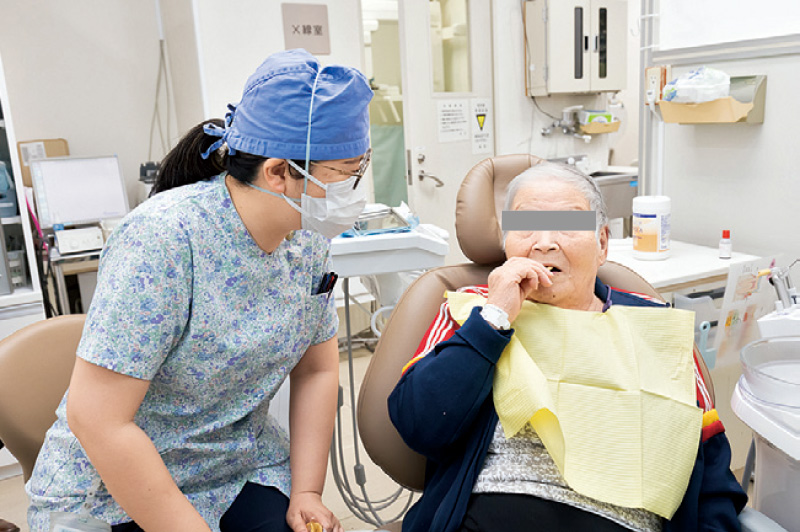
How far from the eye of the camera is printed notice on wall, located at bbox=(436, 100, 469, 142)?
3.69 meters

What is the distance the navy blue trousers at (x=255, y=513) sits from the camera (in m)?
1.24

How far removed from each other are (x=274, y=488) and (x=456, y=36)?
3104 millimetres

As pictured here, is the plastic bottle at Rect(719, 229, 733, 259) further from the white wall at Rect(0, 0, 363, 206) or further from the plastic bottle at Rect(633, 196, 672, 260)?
the white wall at Rect(0, 0, 363, 206)

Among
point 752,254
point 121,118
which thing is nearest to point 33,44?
point 121,118

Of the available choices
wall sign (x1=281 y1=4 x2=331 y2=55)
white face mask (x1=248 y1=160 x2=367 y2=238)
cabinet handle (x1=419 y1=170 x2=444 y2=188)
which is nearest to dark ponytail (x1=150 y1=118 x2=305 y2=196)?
white face mask (x1=248 y1=160 x2=367 y2=238)

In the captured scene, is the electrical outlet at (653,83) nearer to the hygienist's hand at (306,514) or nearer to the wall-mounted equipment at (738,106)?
the wall-mounted equipment at (738,106)

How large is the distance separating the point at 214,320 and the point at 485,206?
0.66 meters

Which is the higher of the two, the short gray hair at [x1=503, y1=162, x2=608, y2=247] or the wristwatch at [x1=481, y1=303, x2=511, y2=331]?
the short gray hair at [x1=503, y1=162, x2=608, y2=247]

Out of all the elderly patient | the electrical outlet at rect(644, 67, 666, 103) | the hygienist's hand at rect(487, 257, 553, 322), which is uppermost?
the electrical outlet at rect(644, 67, 666, 103)

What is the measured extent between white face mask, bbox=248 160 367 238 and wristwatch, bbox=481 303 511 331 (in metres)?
0.31

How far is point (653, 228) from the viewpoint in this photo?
2.04m

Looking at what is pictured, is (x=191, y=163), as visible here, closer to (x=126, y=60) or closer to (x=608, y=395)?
(x=608, y=395)

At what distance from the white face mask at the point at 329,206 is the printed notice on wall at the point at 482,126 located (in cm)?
278

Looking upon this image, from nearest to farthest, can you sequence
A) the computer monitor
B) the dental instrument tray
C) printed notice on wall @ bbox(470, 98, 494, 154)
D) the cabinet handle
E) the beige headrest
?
1. the beige headrest
2. the dental instrument tray
3. the computer monitor
4. the cabinet handle
5. printed notice on wall @ bbox(470, 98, 494, 154)
